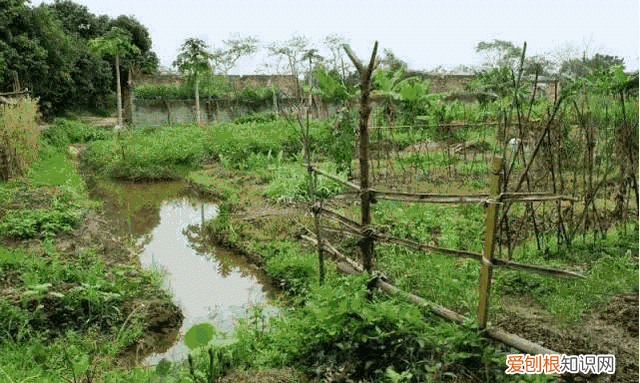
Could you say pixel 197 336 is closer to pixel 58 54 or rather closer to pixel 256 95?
pixel 58 54

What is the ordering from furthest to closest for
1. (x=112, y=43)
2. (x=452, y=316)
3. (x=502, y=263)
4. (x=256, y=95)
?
(x=256, y=95) → (x=112, y=43) → (x=452, y=316) → (x=502, y=263)

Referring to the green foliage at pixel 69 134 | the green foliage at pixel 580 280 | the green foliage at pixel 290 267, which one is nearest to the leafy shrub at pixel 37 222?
the green foliage at pixel 290 267

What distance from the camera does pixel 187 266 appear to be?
6.35 metres

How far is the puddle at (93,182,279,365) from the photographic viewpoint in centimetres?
491

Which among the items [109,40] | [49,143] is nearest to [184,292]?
[49,143]

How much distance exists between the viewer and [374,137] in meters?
12.4

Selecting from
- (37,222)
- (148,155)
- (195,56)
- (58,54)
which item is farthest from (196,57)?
(37,222)

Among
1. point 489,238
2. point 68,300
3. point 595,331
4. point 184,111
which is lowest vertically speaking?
point 68,300

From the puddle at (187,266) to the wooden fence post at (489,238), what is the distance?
92.0 inches

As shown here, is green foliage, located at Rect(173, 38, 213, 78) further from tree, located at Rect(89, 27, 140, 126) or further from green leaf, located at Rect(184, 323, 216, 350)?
green leaf, located at Rect(184, 323, 216, 350)

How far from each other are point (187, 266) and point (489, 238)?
4.42 metres

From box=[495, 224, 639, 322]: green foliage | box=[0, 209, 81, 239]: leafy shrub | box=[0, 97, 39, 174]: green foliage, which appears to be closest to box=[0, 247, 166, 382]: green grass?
box=[0, 209, 81, 239]: leafy shrub

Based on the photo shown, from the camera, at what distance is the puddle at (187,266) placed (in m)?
4.91

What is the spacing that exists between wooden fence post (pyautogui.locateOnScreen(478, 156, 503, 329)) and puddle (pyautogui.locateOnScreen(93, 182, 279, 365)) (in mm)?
2336
